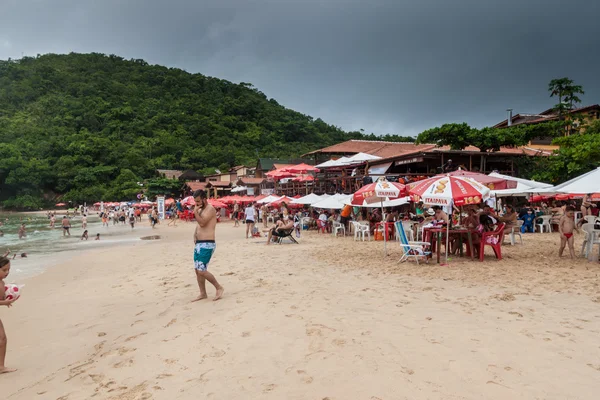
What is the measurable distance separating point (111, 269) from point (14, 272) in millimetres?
3090

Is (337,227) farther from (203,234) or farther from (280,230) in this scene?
(203,234)

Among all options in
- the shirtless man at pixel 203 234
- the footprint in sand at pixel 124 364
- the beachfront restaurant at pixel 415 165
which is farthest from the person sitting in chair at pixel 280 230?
the footprint in sand at pixel 124 364

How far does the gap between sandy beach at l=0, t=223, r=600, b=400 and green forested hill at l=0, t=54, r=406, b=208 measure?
52.5 m

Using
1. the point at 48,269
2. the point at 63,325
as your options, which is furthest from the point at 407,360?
the point at 48,269

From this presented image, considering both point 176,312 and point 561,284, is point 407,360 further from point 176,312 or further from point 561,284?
point 561,284

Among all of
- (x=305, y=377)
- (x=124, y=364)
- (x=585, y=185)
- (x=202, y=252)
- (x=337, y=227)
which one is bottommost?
(x=124, y=364)

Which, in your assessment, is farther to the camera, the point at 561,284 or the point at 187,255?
the point at 187,255

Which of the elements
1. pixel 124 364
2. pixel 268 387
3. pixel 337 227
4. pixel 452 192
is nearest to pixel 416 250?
pixel 452 192

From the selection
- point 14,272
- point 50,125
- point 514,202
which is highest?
point 50,125

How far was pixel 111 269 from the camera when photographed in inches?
389

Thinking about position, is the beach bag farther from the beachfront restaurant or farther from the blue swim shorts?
the beachfront restaurant

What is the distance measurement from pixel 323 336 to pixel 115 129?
3078 inches

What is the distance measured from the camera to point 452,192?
7.14 metres

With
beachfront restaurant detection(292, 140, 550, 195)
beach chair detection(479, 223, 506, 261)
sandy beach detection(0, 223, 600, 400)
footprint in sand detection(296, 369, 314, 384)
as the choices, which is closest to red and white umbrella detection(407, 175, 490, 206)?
beach chair detection(479, 223, 506, 261)
